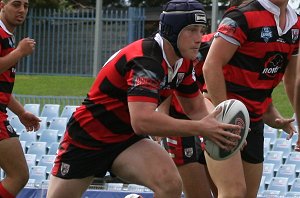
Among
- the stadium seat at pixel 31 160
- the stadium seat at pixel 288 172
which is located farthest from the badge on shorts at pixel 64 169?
the stadium seat at pixel 31 160

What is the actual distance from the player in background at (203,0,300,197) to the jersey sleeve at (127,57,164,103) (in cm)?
74

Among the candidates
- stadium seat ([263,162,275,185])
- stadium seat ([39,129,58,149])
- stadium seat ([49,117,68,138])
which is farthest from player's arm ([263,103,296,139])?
stadium seat ([49,117,68,138])

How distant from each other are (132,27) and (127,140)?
16575 millimetres

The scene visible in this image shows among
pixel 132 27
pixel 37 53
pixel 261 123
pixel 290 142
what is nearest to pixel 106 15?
pixel 132 27

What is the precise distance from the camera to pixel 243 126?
222 inches

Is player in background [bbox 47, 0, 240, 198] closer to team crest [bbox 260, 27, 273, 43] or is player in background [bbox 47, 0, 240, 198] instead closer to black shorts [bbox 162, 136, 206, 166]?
team crest [bbox 260, 27, 273, 43]

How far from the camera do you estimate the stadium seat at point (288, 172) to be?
12.5 metres

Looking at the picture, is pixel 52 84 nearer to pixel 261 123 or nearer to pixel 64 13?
pixel 64 13

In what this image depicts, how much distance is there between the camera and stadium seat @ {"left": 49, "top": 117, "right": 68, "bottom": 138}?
14.7m

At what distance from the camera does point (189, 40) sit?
5703 millimetres

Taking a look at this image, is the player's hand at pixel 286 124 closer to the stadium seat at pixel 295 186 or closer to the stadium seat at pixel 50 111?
the stadium seat at pixel 295 186

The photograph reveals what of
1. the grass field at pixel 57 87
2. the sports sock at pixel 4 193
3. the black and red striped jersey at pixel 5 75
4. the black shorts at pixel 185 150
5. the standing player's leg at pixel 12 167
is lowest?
the grass field at pixel 57 87

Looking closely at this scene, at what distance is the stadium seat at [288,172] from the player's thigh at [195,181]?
5.42m

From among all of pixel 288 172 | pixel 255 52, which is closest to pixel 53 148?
pixel 288 172
